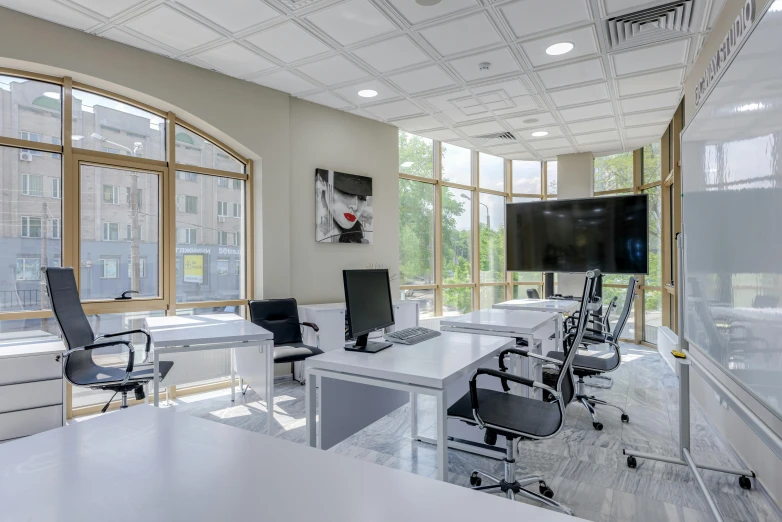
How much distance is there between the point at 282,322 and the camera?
453cm

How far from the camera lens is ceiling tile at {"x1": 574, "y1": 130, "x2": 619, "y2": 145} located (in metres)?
6.25

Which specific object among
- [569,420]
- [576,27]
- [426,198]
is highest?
[576,27]

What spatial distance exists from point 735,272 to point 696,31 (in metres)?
2.82

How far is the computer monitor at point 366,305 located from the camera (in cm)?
233

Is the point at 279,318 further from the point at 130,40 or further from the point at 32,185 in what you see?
the point at 130,40

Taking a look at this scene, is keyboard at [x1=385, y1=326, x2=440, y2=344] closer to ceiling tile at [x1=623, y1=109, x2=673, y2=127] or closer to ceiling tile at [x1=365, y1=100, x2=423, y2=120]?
ceiling tile at [x1=365, y1=100, x2=423, y2=120]

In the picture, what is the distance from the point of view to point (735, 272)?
169 cm

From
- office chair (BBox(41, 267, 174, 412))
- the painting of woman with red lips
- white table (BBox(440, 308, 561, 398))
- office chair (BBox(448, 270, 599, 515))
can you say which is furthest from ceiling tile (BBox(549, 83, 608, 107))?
office chair (BBox(41, 267, 174, 412))

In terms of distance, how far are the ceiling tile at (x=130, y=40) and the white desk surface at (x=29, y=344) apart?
2.49 meters

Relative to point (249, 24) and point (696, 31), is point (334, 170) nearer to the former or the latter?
point (249, 24)

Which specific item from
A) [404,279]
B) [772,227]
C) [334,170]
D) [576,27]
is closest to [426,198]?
[404,279]

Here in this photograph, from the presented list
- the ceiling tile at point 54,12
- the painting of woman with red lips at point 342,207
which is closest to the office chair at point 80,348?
the ceiling tile at point 54,12

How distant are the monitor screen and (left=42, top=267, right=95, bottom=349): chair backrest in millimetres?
2098

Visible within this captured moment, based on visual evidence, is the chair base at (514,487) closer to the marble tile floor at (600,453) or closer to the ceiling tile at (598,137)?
the marble tile floor at (600,453)
